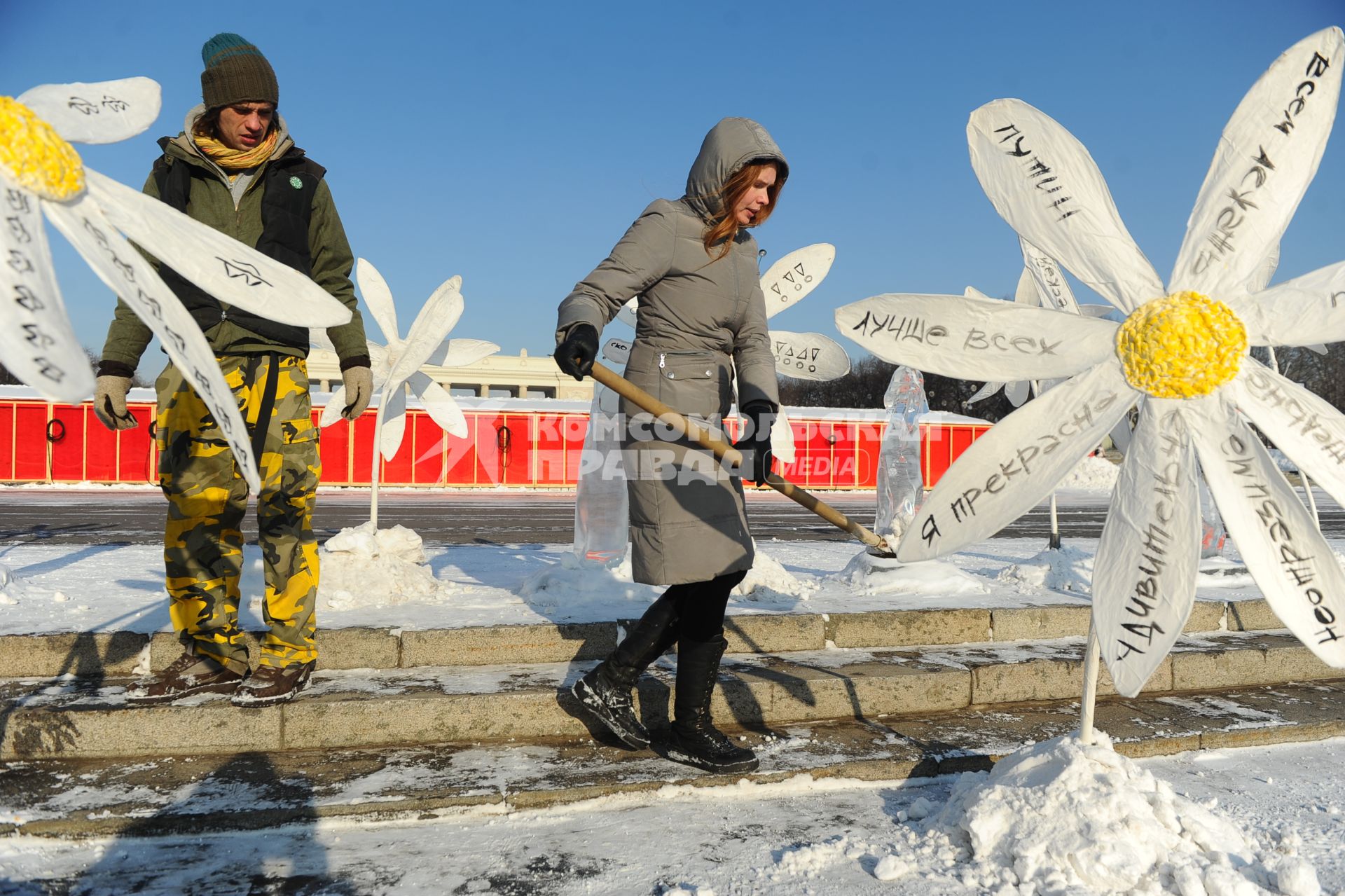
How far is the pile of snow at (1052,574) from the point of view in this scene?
5.94 metres

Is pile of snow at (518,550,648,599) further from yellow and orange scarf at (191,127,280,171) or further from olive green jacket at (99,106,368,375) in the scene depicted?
yellow and orange scarf at (191,127,280,171)

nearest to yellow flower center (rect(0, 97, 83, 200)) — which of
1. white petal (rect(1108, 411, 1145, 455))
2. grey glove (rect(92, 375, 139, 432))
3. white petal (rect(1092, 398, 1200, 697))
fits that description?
grey glove (rect(92, 375, 139, 432))

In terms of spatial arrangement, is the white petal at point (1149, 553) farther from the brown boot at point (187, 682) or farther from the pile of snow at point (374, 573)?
the pile of snow at point (374, 573)

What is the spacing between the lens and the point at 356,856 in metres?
2.42

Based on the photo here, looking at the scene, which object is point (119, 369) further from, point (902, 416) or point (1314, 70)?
point (902, 416)

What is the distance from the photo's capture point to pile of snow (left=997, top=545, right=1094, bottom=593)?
5.94 meters

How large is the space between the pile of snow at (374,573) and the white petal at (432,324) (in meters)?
1.15

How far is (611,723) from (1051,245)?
2.01 metres

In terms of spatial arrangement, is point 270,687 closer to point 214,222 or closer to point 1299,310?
point 214,222

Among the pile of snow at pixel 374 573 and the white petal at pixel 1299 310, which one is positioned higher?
the white petal at pixel 1299 310

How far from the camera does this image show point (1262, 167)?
227 centimetres

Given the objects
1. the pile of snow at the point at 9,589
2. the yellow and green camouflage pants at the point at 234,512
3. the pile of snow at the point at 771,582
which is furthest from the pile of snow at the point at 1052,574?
the pile of snow at the point at 9,589

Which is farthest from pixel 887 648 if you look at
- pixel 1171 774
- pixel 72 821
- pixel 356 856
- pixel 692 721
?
pixel 72 821

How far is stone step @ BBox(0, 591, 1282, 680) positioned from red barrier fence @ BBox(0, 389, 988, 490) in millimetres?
15356
